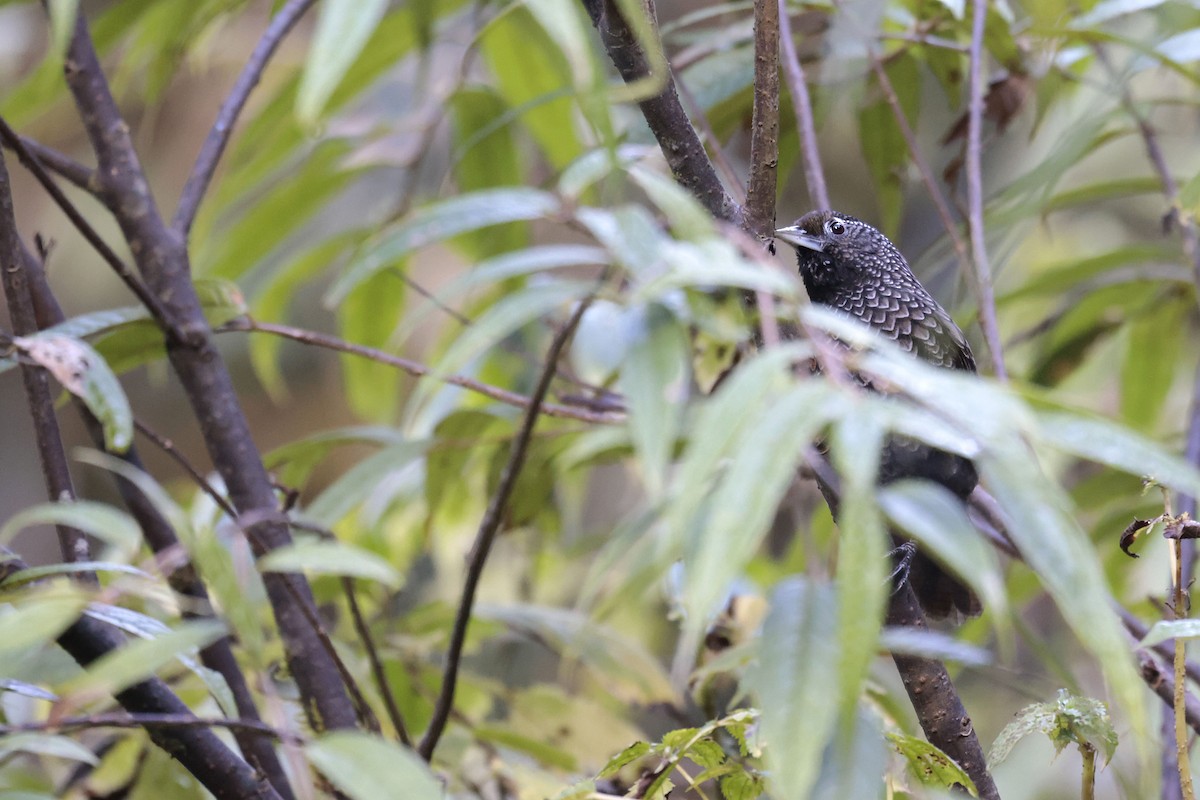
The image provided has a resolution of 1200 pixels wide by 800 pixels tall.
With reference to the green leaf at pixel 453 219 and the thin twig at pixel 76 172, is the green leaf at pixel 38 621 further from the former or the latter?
the thin twig at pixel 76 172

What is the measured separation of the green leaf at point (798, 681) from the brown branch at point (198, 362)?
68cm

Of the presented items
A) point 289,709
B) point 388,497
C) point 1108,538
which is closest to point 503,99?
point 388,497

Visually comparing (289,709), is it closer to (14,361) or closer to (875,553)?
(14,361)

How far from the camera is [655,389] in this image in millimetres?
637

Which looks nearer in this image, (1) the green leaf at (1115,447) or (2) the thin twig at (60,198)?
(1) the green leaf at (1115,447)

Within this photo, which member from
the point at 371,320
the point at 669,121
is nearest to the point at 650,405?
the point at 669,121

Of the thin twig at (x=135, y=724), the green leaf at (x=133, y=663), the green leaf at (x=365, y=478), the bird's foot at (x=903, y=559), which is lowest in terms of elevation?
the bird's foot at (x=903, y=559)

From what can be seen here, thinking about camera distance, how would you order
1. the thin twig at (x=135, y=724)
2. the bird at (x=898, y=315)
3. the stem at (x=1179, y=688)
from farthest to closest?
the bird at (x=898, y=315), the stem at (x=1179, y=688), the thin twig at (x=135, y=724)

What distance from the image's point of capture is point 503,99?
1946 millimetres

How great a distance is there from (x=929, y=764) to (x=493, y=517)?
406 millimetres

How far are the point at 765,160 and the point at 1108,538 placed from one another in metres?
1.20

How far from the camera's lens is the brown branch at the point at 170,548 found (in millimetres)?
1232

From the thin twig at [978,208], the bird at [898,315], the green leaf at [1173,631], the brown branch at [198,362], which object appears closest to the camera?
the green leaf at [1173,631]

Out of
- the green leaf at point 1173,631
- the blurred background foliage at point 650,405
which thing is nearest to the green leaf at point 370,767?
the blurred background foliage at point 650,405
